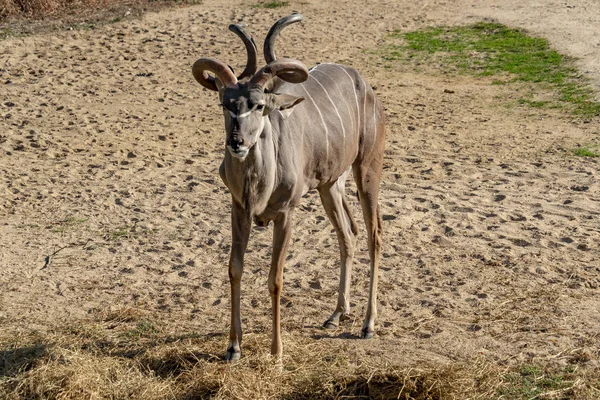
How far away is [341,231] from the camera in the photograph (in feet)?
19.6

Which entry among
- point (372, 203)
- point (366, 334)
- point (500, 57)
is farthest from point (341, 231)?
point (500, 57)

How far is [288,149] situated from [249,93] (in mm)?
553

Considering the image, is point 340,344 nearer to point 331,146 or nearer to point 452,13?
point 331,146

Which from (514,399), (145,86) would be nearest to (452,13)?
(145,86)

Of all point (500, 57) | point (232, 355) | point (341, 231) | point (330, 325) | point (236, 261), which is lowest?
point (500, 57)

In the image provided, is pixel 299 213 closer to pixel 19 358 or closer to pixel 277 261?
pixel 277 261

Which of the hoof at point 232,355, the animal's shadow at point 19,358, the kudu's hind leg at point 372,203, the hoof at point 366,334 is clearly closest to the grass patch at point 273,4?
the kudu's hind leg at point 372,203

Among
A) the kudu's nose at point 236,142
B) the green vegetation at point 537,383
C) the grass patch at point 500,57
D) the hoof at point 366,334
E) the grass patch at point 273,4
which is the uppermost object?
the kudu's nose at point 236,142

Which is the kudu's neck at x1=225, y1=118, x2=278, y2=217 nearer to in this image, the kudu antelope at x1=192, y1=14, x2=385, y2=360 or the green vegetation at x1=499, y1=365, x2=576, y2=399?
the kudu antelope at x1=192, y1=14, x2=385, y2=360

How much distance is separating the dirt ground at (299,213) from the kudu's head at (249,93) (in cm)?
153

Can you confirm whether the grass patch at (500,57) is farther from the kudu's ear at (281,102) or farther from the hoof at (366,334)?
the kudu's ear at (281,102)

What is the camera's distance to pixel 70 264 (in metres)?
6.68

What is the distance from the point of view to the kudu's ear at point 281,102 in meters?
4.82

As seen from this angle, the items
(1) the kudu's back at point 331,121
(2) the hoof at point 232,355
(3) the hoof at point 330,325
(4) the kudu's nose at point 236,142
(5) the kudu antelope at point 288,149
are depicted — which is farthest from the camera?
(3) the hoof at point 330,325
